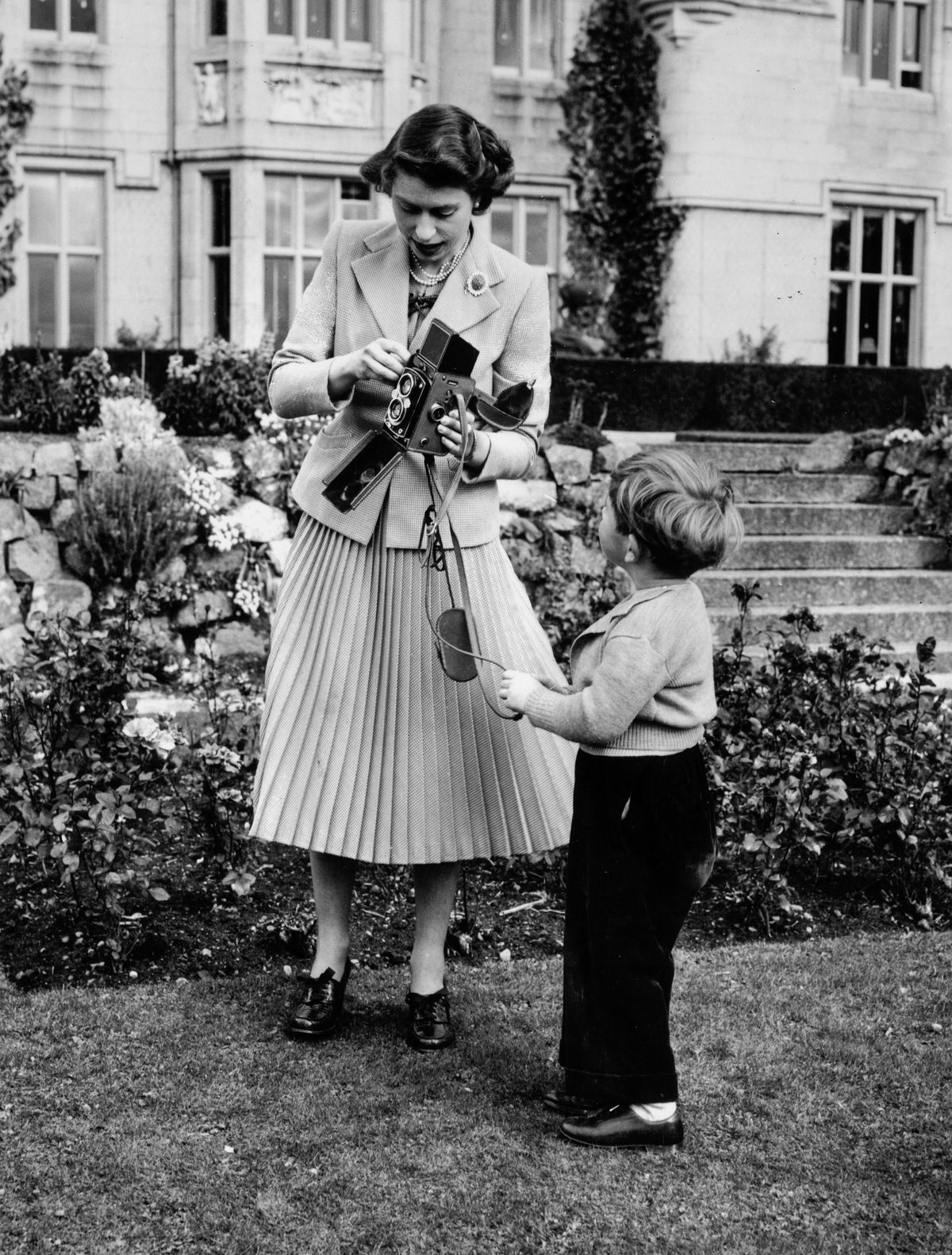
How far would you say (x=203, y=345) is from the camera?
35.2 ft

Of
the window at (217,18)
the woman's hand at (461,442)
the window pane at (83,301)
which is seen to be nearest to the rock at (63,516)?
the woman's hand at (461,442)

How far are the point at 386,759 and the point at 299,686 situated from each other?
245 mm

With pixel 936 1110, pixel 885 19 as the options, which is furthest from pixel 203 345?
pixel 885 19

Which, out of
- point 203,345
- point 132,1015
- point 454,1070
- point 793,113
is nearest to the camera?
point 454,1070

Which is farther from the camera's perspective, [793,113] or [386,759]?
[793,113]

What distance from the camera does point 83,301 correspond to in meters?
14.9

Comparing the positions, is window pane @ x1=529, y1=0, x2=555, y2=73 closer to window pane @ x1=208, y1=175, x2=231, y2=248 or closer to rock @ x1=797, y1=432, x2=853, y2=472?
window pane @ x1=208, y1=175, x2=231, y2=248

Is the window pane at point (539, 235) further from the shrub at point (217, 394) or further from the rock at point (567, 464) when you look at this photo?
the rock at point (567, 464)

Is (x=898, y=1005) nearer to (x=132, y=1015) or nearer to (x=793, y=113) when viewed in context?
(x=132, y=1015)

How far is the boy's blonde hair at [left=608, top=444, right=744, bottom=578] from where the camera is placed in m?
2.81

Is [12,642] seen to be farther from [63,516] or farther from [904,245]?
[904,245]

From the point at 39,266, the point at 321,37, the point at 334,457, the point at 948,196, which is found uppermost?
the point at 321,37

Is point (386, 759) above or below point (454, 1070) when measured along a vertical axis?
above

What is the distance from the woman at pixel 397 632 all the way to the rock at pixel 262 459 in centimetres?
514
